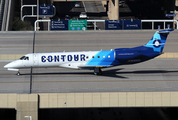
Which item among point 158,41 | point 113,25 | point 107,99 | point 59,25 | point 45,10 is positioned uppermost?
point 45,10

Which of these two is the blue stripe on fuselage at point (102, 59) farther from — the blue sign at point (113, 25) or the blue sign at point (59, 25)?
the blue sign at point (59, 25)

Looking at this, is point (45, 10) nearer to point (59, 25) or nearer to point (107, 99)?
point (59, 25)

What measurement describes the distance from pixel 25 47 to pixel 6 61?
321 inches

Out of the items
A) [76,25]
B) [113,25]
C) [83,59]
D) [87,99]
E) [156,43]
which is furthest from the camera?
[113,25]

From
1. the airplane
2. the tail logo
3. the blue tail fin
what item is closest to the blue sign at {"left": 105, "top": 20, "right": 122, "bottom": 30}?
the blue tail fin

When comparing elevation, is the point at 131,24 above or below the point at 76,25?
above

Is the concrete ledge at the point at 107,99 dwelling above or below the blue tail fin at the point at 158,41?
below

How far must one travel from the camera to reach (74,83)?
3653cm

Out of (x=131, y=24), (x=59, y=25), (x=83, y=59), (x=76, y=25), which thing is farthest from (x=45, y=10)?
(x=83, y=59)

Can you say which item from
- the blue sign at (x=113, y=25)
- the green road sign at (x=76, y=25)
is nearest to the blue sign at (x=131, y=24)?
the blue sign at (x=113, y=25)

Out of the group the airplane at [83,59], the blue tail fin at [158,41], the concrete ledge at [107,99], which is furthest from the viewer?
the blue tail fin at [158,41]

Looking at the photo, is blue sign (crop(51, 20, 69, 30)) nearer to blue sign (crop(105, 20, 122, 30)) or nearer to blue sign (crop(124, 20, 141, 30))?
blue sign (crop(105, 20, 122, 30))

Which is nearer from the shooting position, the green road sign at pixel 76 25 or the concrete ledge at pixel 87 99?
the concrete ledge at pixel 87 99

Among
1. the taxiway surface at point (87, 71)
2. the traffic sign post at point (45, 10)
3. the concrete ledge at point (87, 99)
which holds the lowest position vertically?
the concrete ledge at point (87, 99)
